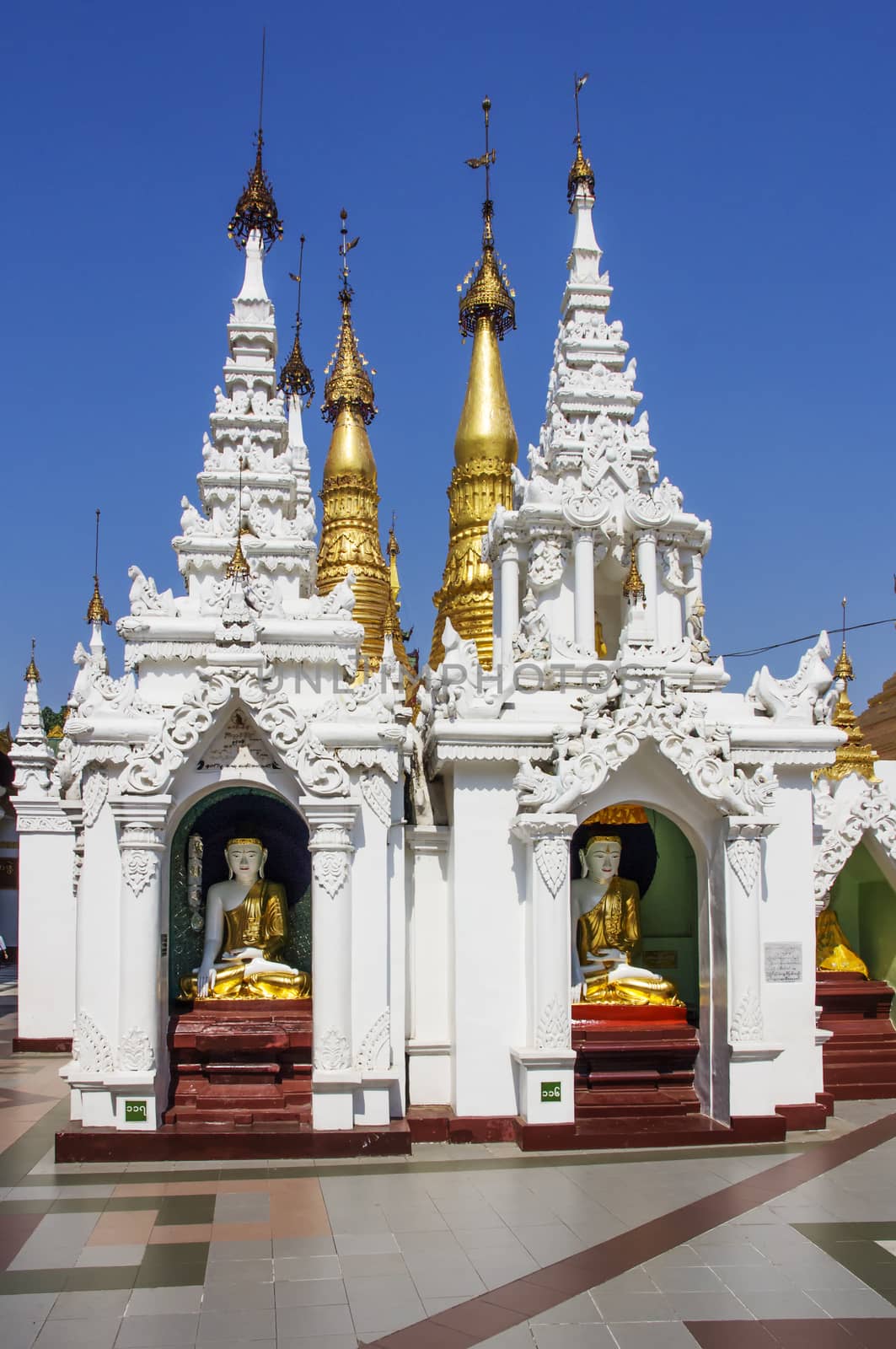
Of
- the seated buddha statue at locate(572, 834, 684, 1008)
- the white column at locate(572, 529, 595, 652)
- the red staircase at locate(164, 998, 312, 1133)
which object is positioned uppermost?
the white column at locate(572, 529, 595, 652)

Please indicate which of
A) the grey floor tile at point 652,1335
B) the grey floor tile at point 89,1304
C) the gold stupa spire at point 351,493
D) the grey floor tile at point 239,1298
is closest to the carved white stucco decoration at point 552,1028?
the grey floor tile at point 239,1298

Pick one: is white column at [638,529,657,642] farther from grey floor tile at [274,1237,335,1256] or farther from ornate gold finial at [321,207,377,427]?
ornate gold finial at [321,207,377,427]

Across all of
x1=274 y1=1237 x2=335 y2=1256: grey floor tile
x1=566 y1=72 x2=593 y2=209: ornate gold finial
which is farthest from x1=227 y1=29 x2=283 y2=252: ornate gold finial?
x1=274 y1=1237 x2=335 y2=1256: grey floor tile

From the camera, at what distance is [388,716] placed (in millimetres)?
12664

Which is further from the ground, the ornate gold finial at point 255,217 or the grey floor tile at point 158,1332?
the ornate gold finial at point 255,217

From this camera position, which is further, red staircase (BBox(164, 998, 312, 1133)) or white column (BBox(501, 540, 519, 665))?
white column (BBox(501, 540, 519, 665))

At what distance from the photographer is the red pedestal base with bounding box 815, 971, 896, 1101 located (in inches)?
605

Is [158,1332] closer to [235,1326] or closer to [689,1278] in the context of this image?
[235,1326]

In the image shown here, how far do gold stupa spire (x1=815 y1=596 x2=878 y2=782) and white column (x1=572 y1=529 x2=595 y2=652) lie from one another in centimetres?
330

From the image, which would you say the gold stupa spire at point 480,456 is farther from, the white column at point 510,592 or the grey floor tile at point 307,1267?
the grey floor tile at point 307,1267

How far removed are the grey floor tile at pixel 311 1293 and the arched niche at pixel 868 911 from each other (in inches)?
423

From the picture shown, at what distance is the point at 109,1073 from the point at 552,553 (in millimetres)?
8613

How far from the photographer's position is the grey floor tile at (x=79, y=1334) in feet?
23.6

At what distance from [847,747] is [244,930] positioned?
8.75m
